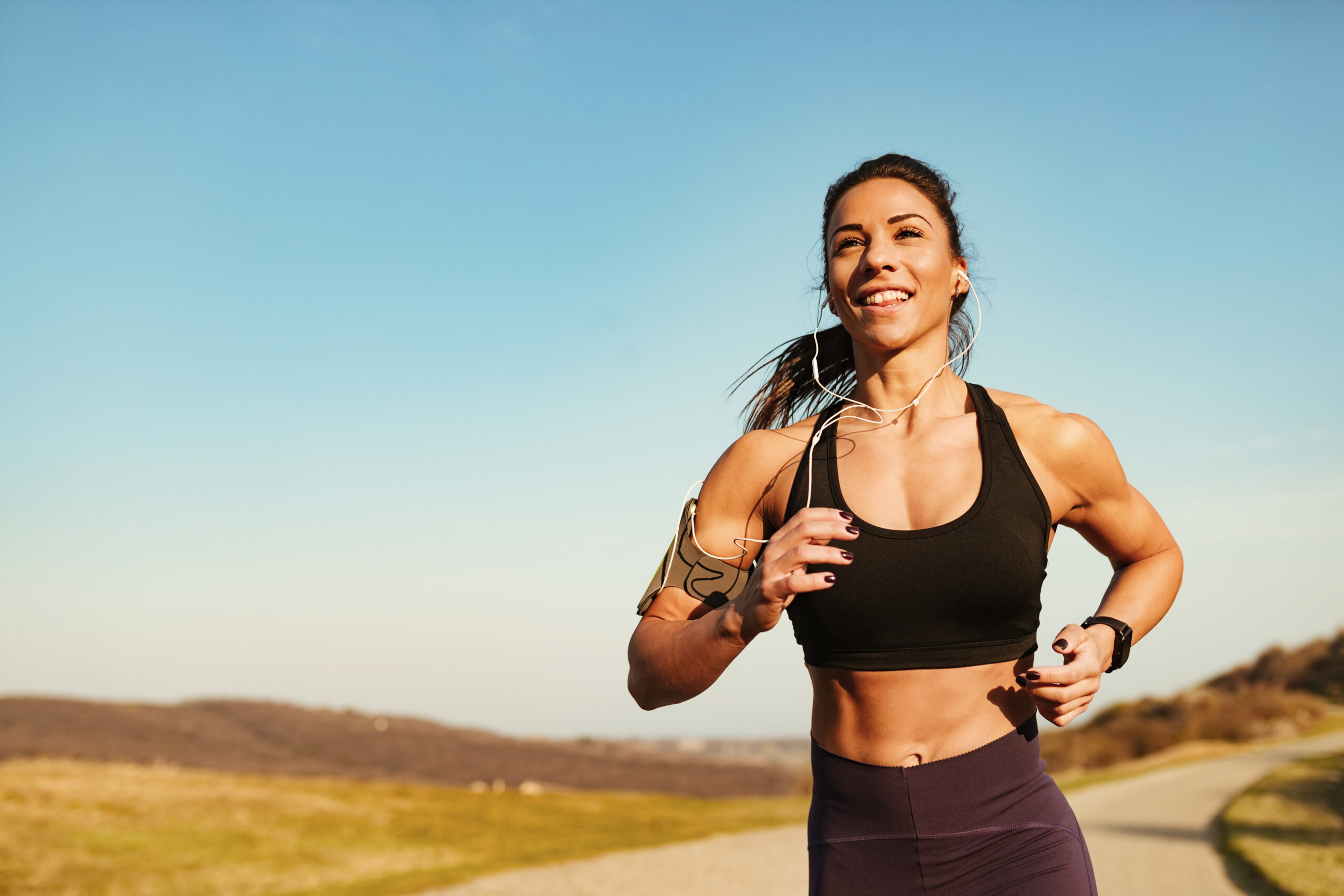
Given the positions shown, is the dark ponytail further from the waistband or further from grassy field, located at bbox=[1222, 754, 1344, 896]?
grassy field, located at bbox=[1222, 754, 1344, 896]

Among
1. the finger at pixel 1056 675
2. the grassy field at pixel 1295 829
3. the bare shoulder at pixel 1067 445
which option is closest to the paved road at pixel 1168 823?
the grassy field at pixel 1295 829

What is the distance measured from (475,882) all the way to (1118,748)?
29.0m

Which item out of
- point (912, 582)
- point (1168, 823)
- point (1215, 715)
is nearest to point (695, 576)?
point (912, 582)

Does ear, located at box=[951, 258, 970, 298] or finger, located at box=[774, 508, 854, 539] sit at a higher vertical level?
ear, located at box=[951, 258, 970, 298]

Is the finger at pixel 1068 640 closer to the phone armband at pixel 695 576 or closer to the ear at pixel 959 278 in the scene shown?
the phone armband at pixel 695 576

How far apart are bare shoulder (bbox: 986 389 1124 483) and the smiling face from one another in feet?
1.22

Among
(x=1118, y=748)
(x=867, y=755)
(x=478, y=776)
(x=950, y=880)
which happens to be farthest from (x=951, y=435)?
(x=1118, y=748)

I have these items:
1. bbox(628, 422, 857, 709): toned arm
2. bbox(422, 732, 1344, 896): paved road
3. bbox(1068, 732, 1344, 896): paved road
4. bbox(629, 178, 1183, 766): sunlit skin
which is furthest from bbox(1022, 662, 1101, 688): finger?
bbox(422, 732, 1344, 896): paved road

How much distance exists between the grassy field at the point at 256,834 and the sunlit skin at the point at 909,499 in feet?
41.8

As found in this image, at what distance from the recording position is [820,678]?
243 cm

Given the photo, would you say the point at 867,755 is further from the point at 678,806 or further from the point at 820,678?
the point at 678,806

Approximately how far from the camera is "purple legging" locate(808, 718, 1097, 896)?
7.18 feet

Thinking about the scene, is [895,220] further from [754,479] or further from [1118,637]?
[1118,637]

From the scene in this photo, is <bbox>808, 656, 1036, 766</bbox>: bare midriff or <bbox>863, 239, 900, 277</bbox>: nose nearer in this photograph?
<bbox>808, 656, 1036, 766</bbox>: bare midriff
